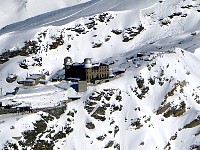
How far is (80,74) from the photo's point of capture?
15600 cm

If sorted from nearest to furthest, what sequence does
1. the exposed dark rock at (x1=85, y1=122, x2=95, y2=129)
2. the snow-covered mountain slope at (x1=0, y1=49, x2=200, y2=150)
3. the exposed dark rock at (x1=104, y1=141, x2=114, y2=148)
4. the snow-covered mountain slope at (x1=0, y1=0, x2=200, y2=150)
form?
the snow-covered mountain slope at (x1=0, y1=49, x2=200, y2=150), the snow-covered mountain slope at (x1=0, y1=0, x2=200, y2=150), the exposed dark rock at (x1=85, y1=122, x2=95, y2=129), the exposed dark rock at (x1=104, y1=141, x2=114, y2=148)

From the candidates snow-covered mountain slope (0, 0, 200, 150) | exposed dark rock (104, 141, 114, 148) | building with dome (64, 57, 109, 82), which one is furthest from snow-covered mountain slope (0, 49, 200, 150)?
building with dome (64, 57, 109, 82)

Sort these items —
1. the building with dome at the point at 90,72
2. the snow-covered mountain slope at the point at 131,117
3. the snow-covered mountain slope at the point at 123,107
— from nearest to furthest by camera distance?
the snow-covered mountain slope at the point at 131,117, the snow-covered mountain slope at the point at 123,107, the building with dome at the point at 90,72

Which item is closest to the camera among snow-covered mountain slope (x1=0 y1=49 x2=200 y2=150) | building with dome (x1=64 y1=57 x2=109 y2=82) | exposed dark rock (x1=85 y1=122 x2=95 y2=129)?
snow-covered mountain slope (x1=0 y1=49 x2=200 y2=150)

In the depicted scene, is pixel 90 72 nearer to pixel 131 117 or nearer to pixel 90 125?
pixel 131 117

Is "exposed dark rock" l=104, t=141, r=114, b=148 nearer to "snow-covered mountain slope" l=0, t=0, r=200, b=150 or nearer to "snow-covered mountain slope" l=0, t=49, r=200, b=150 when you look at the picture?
"snow-covered mountain slope" l=0, t=0, r=200, b=150

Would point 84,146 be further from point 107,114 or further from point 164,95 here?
point 164,95

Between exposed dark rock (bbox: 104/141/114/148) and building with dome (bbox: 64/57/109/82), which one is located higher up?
building with dome (bbox: 64/57/109/82)

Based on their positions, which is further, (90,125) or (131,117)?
(131,117)

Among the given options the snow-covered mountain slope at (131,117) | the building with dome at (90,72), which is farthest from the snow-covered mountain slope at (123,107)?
the building with dome at (90,72)

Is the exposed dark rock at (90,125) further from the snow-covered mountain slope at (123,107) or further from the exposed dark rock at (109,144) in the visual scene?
the exposed dark rock at (109,144)

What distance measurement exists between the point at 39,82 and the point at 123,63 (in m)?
25.4

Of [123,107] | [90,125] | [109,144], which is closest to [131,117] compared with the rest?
[123,107]

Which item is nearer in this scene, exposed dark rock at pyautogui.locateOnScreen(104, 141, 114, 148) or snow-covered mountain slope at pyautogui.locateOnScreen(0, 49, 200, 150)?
snow-covered mountain slope at pyautogui.locateOnScreen(0, 49, 200, 150)
